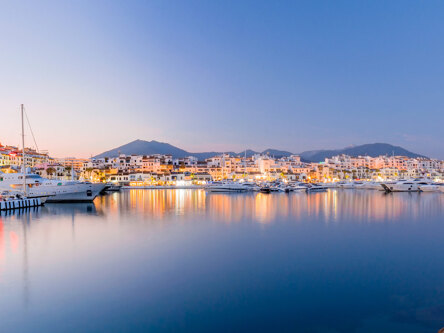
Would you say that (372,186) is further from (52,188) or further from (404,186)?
(52,188)

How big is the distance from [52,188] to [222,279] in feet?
80.5

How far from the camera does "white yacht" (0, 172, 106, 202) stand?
91.1ft

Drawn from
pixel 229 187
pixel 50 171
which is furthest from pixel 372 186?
pixel 50 171

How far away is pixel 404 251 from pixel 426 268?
1.93m

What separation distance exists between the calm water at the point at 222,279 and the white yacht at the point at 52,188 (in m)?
14.2

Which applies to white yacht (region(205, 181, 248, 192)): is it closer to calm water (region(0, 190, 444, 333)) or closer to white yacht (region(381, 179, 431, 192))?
white yacht (region(381, 179, 431, 192))

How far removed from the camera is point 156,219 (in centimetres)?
1803

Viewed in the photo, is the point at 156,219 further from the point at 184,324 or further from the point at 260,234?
the point at 184,324

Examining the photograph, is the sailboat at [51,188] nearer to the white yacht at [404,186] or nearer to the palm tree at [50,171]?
the palm tree at [50,171]

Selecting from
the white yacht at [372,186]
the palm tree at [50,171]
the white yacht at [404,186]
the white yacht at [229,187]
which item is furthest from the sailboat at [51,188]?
the white yacht at [372,186]

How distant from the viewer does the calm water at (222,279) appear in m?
5.61

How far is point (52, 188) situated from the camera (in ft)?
91.4

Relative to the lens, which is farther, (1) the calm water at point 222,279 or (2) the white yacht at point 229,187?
(2) the white yacht at point 229,187

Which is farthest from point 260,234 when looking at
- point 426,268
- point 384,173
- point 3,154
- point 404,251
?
point 384,173
